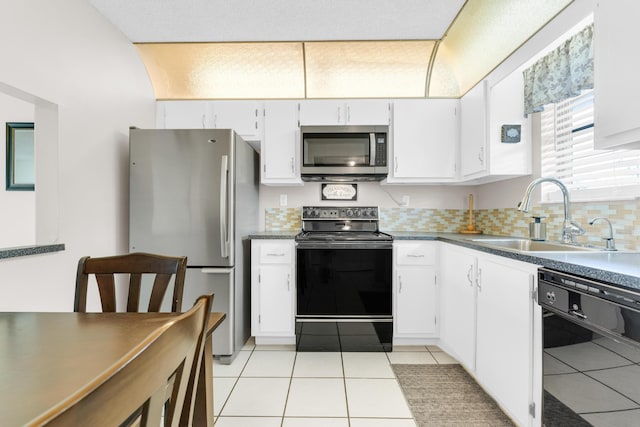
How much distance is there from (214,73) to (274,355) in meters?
2.54

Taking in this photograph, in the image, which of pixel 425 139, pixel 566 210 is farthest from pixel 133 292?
pixel 425 139

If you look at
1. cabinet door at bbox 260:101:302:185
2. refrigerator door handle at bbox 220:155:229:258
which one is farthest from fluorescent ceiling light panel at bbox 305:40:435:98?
Result: refrigerator door handle at bbox 220:155:229:258

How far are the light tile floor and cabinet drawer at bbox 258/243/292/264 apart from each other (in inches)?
28.2

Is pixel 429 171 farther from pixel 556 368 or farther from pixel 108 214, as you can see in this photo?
pixel 108 214

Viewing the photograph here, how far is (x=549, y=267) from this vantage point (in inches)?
49.7

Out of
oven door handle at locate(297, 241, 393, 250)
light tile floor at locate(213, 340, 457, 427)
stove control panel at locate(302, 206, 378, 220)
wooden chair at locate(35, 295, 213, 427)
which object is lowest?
light tile floor at locate(213, 340, 457, 427)

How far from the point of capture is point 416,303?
252cm

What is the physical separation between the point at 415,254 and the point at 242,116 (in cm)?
194

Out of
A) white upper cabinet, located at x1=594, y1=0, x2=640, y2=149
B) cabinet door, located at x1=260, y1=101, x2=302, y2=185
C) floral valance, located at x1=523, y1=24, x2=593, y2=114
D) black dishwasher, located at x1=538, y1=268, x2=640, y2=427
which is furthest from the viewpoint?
cabinet door, located at x1=260, y1=101, x2=302, y2=185

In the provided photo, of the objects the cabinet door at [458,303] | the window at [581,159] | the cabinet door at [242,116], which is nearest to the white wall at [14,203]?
the cabinet door at [242,116]

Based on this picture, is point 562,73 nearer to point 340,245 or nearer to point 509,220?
point 509,220

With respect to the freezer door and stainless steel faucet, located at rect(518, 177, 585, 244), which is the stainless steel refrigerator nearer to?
the freezer door

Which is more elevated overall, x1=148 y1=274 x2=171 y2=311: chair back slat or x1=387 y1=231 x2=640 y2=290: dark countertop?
x1=387 y1=231 x2=640 y2=290: dark countertop

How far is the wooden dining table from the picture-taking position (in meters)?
0.53
